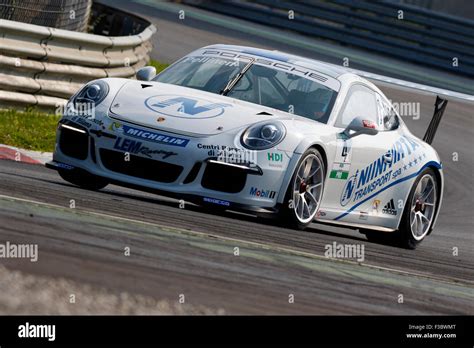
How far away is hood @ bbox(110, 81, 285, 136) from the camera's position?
8.75 meters

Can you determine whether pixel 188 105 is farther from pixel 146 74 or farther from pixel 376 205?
pixel 376 205

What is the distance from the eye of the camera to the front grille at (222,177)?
339 inches

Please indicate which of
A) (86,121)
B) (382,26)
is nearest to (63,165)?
(86,121)

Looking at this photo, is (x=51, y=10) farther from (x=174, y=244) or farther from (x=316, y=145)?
(x=174, y=244)

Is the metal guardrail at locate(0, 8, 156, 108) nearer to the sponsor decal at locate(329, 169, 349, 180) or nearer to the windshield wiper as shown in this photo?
the windshield wiper

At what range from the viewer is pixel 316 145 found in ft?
29.8

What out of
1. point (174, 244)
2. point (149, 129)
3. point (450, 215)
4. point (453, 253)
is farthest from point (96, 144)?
point (450, 215)

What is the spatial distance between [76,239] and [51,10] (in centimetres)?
1002

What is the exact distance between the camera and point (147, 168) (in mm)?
8680

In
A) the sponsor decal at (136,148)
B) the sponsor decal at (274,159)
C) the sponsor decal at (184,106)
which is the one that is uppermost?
the sponsor decal at (184,106)

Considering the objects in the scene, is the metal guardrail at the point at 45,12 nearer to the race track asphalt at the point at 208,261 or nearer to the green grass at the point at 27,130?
the green grass at the point at 27,130

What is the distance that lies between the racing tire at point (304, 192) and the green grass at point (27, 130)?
14.4 ft

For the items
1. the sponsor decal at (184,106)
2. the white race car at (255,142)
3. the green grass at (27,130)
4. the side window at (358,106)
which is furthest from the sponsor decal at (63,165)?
the green grass at (27,130)

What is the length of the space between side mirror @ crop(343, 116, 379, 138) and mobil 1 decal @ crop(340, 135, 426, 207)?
1.12ft
